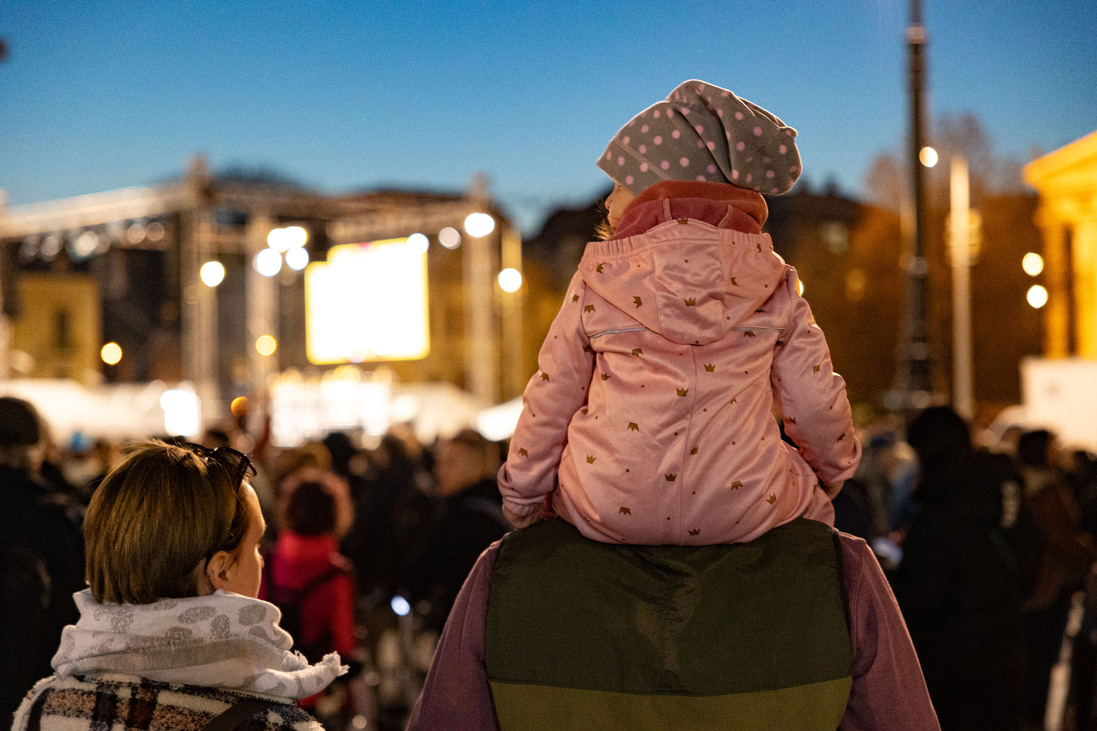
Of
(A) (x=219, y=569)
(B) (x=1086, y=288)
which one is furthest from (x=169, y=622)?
(B) (x=1086, y=288)

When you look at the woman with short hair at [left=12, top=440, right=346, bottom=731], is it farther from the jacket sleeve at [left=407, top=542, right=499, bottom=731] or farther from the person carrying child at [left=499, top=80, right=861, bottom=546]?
the person carrying child at [left=499, top=80, right=861, bottom=546]

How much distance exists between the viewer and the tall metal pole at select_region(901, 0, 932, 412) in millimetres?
11805

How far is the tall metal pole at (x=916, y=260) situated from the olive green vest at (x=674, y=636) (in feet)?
35.1

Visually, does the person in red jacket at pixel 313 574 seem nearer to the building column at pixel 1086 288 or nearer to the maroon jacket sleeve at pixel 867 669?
the maroon jacket sleeve at pixel 867 669

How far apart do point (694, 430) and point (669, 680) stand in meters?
0.41

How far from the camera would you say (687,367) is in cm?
191

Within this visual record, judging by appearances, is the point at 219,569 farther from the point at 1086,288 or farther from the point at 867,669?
the point at 1086,288

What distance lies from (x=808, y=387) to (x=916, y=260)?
10.9 metres

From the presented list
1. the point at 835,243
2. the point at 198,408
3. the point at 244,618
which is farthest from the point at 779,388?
the point at 835,243

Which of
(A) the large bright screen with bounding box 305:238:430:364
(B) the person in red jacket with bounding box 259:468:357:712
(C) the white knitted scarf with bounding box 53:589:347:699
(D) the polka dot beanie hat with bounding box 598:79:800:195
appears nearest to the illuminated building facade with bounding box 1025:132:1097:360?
(A) the large bright screen with bounding box 305:238:430:364

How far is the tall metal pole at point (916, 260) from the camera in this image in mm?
11805

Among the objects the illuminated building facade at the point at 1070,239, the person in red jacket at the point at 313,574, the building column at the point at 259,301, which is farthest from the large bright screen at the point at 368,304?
the person in red jacket at the point at 313,574

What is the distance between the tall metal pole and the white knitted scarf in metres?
10.9

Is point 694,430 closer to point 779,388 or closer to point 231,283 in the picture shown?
point 779,388
